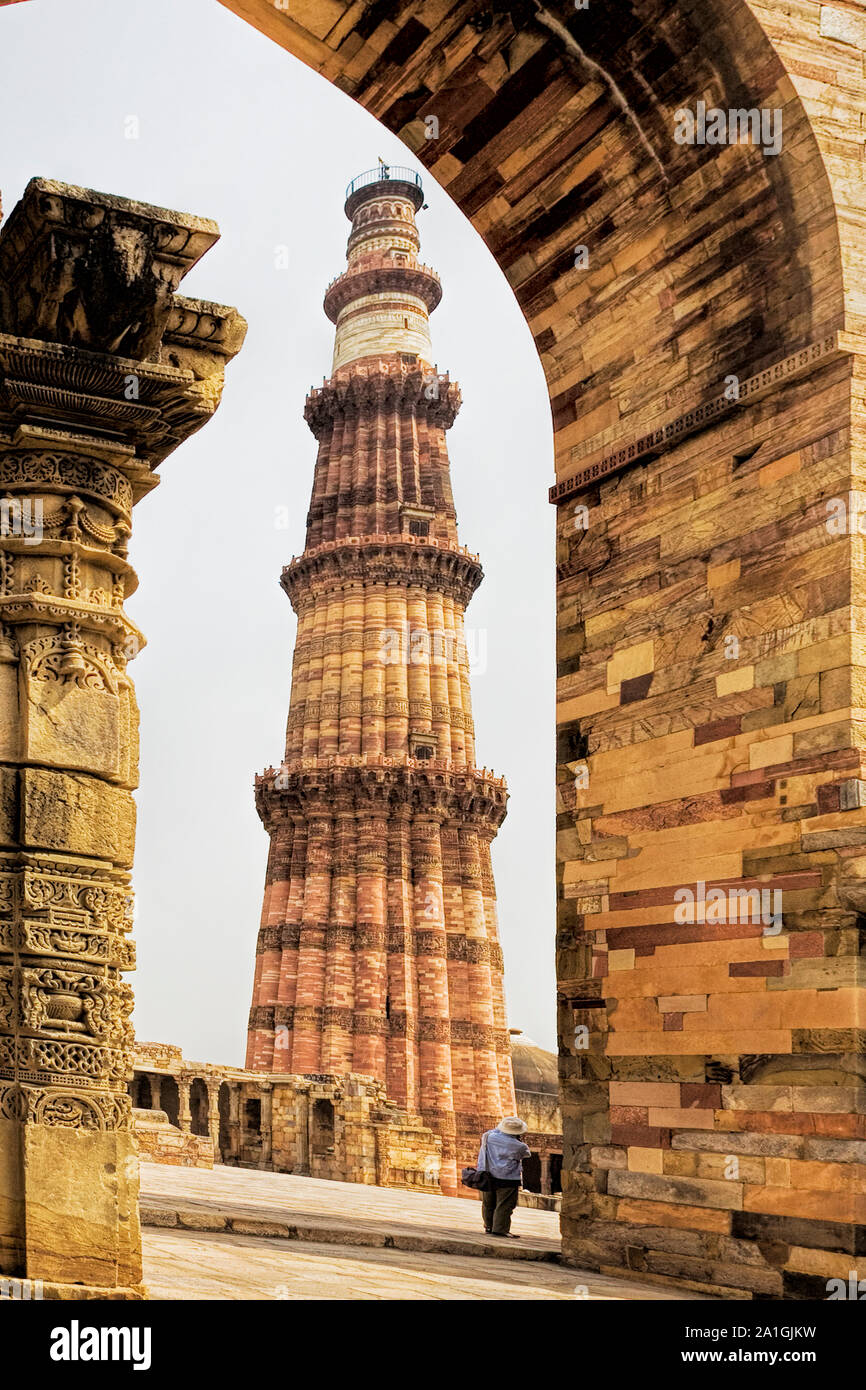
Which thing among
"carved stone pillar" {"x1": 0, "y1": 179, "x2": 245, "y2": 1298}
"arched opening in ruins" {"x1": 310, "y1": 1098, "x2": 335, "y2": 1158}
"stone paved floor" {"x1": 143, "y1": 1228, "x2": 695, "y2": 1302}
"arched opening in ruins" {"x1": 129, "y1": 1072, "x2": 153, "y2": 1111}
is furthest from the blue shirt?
"arched opening in ruins" {"x1": 129, "y1": 1072, "x2": 153, "y2": 1111}

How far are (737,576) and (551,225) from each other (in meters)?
2.59

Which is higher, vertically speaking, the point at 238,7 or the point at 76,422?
the point at 238,7

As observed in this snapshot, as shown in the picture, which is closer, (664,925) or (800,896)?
(800,896)

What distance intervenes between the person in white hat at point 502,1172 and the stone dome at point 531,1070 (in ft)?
95.4

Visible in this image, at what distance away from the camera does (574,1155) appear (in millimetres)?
8273

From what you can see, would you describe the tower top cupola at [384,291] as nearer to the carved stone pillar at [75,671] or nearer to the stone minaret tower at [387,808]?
the stone minaret tower at [387,808]

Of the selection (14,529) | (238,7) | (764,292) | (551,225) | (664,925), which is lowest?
(664,925)

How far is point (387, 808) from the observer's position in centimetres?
3114

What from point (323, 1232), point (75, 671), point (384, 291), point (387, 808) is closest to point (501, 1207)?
point (323, 1232)

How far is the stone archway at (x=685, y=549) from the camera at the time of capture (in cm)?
721

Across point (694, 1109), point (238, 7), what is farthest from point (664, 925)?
point (238, 7)
